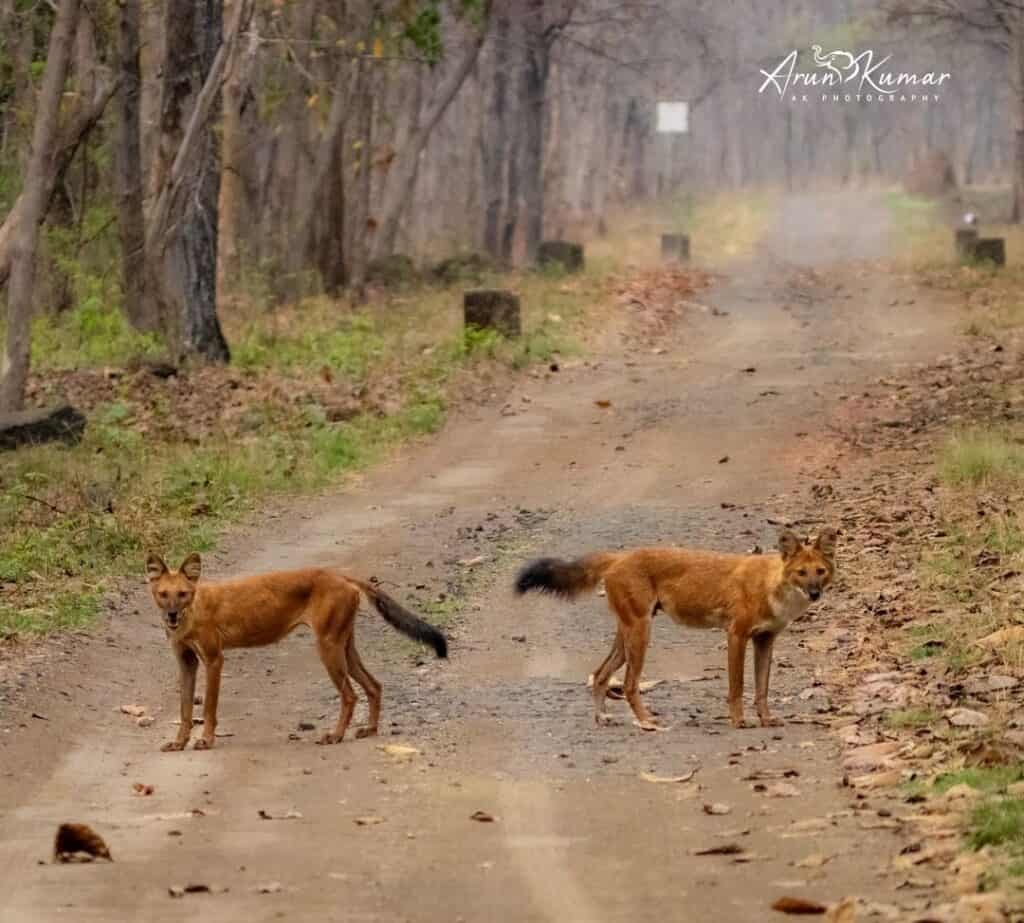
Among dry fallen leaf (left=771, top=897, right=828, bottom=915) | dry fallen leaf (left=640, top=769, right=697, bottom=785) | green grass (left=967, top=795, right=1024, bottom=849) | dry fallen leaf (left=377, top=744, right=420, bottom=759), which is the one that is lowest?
dry fallen leaf (left=377, top=744, right=420, bottom=759)

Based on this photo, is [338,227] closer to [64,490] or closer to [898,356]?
[898,356]

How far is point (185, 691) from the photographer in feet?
35.2

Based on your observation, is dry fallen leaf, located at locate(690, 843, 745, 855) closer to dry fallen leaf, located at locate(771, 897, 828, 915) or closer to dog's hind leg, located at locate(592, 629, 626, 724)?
dry fallen leaf, located at locate(771, 897, 828, 915)

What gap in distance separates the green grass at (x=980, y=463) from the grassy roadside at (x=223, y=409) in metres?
5.10

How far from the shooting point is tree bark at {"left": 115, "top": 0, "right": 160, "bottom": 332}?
94.8 ft

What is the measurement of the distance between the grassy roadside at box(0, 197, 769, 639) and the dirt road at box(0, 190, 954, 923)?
26.3 inches

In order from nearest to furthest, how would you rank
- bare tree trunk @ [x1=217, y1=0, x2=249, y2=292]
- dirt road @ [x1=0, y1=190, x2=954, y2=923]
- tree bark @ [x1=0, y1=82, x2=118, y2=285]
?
dirt road @ [x1=0, y1=190, x2=954, y2=923]
tree bark @ [x1=0, y1=82, x2=118, y2=285]
bare tree trunk @ [x1=217, y1=0, x2=249, y2=292]

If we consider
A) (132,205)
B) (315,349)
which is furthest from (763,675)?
(132,205)

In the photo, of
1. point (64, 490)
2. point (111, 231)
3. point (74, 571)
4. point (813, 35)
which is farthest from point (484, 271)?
point (813, 35)

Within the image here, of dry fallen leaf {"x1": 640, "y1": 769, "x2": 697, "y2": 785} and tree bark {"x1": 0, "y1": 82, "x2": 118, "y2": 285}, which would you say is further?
tree bark {"x1": 0, "y1": 82, "x2": 118, "y2": 285}

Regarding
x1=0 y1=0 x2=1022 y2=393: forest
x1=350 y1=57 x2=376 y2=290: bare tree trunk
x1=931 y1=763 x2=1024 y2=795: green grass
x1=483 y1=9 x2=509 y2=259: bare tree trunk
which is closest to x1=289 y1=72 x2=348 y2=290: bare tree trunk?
x1=0 y1=0 x2=1022 y2=393: forest

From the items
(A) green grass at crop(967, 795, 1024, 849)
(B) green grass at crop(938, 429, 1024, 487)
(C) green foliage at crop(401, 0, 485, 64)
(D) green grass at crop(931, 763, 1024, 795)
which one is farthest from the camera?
(C) green foliage at crop(401, 0, 485, 64)

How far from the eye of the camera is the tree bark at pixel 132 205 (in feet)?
94.8

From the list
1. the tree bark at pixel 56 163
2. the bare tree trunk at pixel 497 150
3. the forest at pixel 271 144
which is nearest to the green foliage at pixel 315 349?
the forest at pixel 271 144
